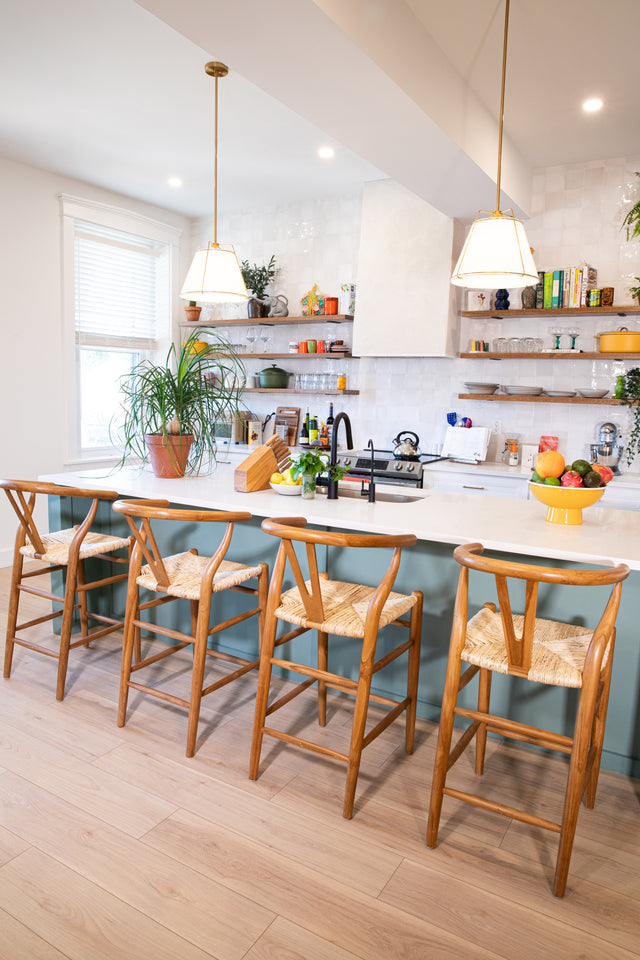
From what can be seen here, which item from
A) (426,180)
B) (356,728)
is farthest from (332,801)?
(426,180)

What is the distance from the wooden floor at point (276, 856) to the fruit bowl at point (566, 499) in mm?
893

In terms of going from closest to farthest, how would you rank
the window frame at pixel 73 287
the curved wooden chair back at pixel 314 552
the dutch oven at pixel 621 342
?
the curved wooden chair back at pixel 314 552 < the dutch oven at pixel 621 342 < the window frame at pixel 73 287

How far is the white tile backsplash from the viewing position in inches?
168

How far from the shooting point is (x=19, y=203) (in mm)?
4684

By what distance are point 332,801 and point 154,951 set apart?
721 mm

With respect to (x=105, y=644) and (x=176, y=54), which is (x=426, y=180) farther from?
(x=105, y=644)

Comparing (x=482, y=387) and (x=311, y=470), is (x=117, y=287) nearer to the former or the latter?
(x=482, y=387)

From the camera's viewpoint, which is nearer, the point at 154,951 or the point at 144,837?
the point at 154,951

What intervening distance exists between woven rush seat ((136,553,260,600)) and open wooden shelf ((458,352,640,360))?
2.62 meters

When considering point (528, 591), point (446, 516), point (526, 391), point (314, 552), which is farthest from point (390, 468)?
point (528, 591)

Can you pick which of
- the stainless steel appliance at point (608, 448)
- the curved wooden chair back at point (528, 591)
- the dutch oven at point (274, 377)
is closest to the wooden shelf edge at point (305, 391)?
the dutch oven at point (274, 377)

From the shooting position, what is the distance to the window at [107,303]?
522cm

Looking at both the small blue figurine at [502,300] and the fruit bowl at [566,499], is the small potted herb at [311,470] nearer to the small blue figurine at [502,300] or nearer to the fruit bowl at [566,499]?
the fruit bowl at [566,499]

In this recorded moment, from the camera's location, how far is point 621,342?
3980 millimetres
